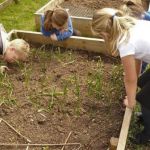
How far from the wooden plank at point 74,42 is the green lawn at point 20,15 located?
2.62 feet

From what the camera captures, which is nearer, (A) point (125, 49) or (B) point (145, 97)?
(A) point (125, 49)

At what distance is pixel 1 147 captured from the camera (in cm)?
383

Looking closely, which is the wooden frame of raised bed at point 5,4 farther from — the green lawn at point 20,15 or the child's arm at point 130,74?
the child's arm at point 130,74

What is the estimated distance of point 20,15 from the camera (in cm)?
715

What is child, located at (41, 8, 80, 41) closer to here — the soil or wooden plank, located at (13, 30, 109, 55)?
wooden plank, located at (13, 30, 109, 55)

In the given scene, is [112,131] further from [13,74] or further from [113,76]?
[13,74]

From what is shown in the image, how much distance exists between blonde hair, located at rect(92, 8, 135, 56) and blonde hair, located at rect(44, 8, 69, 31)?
5.87 feet

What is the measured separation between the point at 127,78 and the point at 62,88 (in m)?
1.26

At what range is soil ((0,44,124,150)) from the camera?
4.02 metres

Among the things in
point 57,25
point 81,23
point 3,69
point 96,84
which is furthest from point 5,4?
point 96,84

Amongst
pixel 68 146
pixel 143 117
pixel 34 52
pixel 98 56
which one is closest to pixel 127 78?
pixel 143 117

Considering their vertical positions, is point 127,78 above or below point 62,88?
above

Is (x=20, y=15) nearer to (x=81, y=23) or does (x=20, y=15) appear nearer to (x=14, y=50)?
(x=81, y=23)

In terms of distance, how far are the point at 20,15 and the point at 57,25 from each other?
6.20 ft
